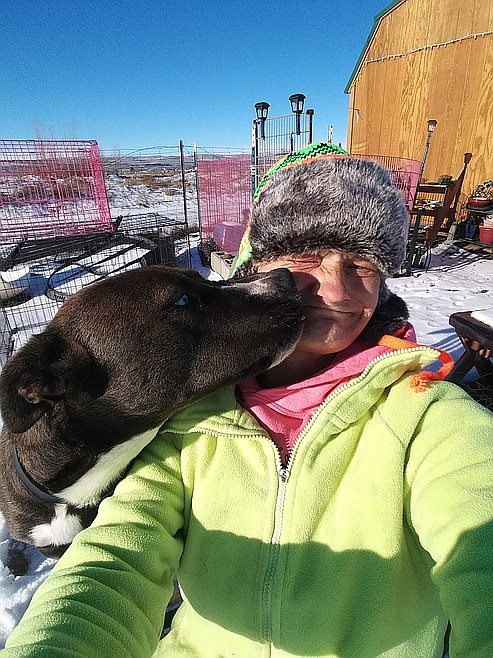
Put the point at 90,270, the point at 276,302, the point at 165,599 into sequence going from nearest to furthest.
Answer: the point at 165,599 < the point at 276,302 < the point at 90,270

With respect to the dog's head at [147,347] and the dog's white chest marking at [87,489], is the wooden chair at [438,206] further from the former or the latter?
the dog's white chest marking at [87,489]

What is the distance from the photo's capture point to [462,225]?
9781 mm

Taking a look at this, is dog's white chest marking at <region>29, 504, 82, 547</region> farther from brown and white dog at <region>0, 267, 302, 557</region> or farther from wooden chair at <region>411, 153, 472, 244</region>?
wooden chair at <region>411, 153, 472, 244</region>

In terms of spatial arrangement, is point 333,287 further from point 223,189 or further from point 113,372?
point 223,189

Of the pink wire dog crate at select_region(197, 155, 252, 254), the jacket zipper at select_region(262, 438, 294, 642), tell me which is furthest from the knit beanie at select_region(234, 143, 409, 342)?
the pink wire dog crate at select_region(197, 155, 252, 254)

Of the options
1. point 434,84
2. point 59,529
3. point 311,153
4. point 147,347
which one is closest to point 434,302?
point 311,153

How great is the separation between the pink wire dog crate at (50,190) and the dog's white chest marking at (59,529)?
25.2ft

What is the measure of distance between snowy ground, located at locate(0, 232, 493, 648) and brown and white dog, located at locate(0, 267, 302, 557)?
41.2 inches

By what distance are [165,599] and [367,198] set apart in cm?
135

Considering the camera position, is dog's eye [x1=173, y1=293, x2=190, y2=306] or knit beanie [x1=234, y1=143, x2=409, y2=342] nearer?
knit beanie [x1=234, y1=143, x2=409, y2=342]

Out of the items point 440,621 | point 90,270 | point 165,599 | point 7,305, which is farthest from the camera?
point 90,270

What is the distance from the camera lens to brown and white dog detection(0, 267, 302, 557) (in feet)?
4.70

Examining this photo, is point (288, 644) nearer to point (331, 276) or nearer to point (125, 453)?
point (125, 453)

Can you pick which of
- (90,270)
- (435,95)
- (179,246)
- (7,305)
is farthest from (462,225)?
(7,305)
